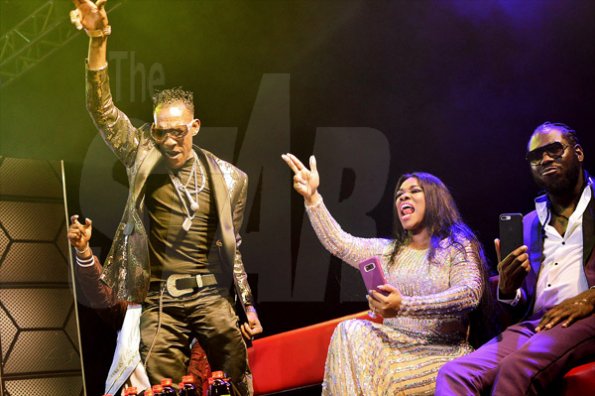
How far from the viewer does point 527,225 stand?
3.94 m

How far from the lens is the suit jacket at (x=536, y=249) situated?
3557 mm

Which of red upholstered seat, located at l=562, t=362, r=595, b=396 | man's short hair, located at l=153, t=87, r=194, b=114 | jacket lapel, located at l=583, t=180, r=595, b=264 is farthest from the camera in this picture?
man's short hair, located at l=153, t=87, r=194, b=114

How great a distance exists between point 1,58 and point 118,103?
877 mm

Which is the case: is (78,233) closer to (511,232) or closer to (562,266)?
(511,232)

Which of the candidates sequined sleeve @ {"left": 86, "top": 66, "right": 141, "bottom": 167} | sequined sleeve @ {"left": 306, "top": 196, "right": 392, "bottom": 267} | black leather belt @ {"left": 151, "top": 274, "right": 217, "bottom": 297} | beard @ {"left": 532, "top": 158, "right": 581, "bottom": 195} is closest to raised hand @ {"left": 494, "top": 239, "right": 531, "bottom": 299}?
beard @ {"left": 532, "top": 158, "right": 581, "bottom": 195}

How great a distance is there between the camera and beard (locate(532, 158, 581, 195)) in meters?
A: 3.79

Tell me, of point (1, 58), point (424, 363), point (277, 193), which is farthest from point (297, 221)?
point (1, 58)

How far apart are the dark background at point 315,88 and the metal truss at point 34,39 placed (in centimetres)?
8

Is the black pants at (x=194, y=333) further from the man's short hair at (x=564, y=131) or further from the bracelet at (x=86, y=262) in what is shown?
the man's short hair at (x=564, y=131)

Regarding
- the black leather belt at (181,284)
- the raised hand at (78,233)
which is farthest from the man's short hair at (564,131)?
the raised hand at (78,233)

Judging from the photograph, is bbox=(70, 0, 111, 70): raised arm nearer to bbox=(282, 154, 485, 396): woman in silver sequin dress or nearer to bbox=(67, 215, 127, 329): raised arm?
bbox=(67, 215, 127, 329): raised arm

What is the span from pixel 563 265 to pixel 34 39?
378 cm

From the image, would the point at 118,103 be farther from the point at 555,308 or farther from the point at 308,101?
the point at 555,308

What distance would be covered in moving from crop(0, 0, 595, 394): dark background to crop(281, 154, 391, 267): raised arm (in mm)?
1024
